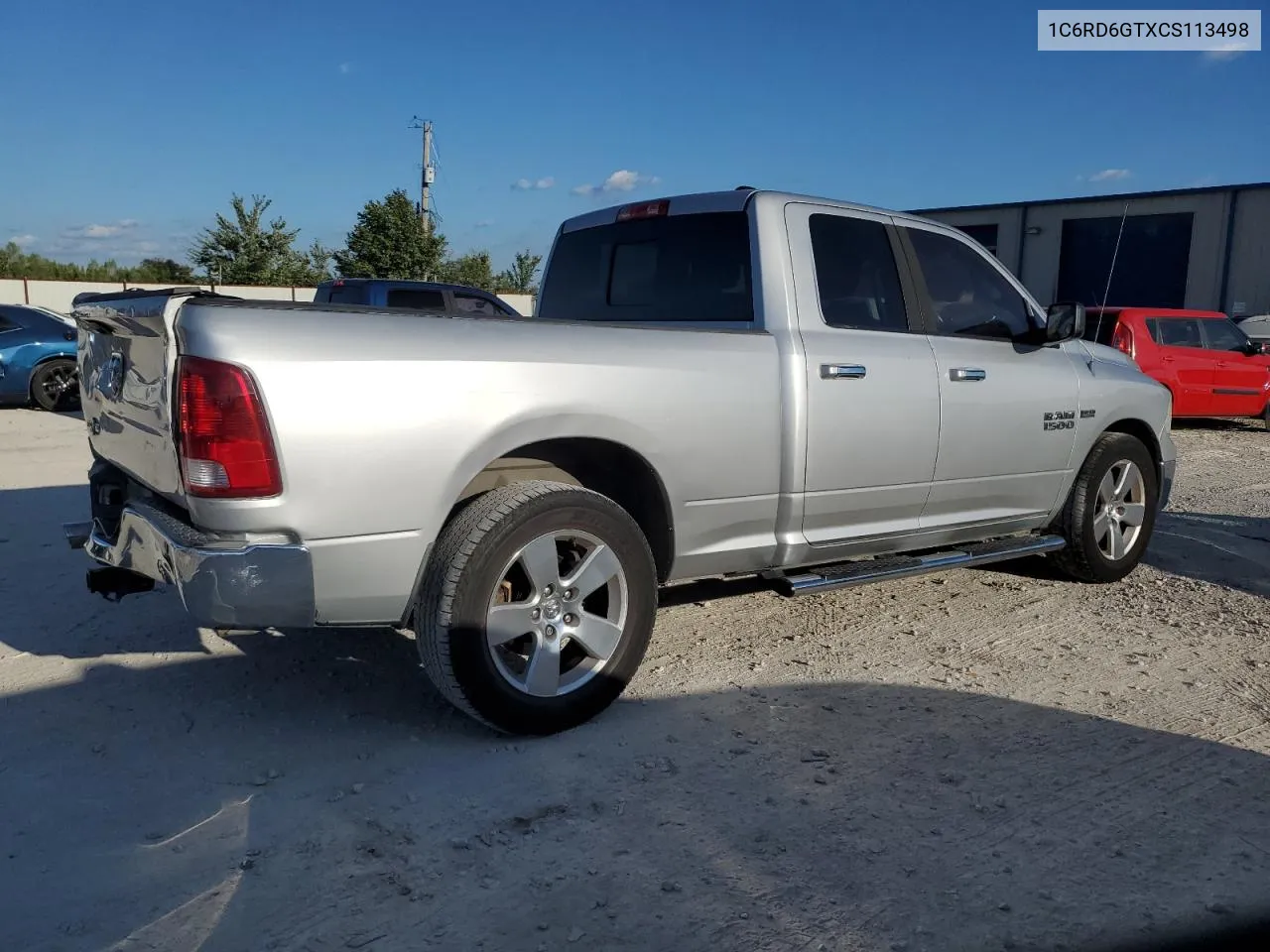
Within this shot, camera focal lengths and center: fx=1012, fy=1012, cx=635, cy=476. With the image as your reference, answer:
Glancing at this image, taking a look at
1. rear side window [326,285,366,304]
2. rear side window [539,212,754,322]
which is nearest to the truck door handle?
rear side window [539,212,754,322]

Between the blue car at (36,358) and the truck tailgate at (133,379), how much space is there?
33.7 ft

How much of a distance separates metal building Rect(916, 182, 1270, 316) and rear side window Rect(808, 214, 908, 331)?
22.7 m

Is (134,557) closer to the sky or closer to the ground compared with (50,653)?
closer to the sky

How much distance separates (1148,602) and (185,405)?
4.62 meters

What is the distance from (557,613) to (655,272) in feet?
6.14

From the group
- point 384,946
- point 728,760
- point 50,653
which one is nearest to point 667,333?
point 728,760

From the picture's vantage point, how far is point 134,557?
3.27 m

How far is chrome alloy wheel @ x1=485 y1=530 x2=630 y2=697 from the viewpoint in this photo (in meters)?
3.33

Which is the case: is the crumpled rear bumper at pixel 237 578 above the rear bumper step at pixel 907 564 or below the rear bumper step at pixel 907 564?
above

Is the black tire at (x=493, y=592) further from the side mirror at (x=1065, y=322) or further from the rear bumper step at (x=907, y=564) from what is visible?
the side mirror at (x=1065, y=322)

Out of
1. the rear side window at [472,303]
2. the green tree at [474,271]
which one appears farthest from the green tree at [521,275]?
the rear side window at [472,303]

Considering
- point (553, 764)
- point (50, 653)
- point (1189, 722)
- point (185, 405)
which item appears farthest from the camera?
point (50, 653)

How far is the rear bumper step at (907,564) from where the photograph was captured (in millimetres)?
4016

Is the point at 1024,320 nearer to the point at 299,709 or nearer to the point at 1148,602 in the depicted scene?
the point at 1148,602
